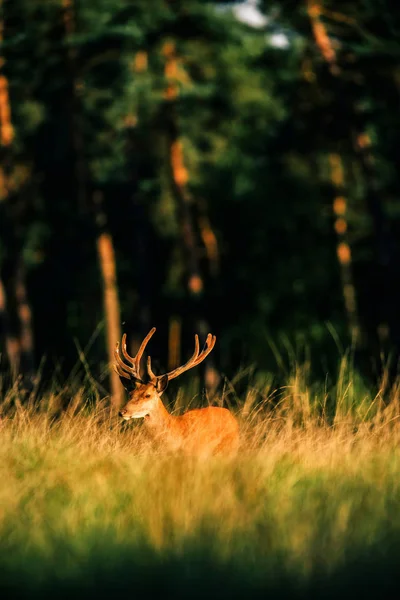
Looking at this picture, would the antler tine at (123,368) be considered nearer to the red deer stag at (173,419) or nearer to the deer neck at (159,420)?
the red deer stag at (173,419)

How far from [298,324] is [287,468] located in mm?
22225

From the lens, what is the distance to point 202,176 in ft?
98.4

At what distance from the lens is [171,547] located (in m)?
5.47

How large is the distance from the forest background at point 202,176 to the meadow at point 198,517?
8309 mm

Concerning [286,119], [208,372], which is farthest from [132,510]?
[286,119]

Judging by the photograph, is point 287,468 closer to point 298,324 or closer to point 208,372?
point 208,372

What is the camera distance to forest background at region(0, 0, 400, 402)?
778 inches

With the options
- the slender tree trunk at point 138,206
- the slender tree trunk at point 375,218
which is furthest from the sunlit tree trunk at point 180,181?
the slender tree trunk at point 375,218

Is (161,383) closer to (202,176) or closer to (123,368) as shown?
(123,368)

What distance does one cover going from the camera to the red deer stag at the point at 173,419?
7.75m

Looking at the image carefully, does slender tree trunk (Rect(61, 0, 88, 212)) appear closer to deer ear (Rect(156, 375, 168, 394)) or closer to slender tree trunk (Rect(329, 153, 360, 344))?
slender tree trunk (Rect(329, 153, 360, 344))

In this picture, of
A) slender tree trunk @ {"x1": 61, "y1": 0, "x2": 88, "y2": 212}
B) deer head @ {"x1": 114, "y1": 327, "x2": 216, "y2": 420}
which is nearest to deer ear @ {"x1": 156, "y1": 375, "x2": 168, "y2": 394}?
deer head @ {"x1": 114, "y1": 327, "x2": 216, "y2": 420}

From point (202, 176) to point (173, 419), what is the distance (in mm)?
22058

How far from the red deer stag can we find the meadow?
0.82 ft
